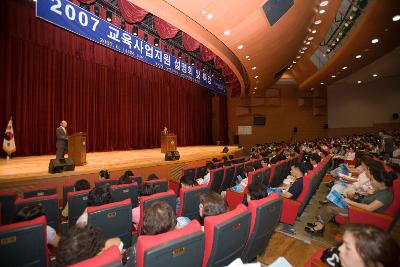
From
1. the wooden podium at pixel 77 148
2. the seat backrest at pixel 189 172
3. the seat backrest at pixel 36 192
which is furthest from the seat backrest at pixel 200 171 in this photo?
the wooden podium at pixel 77 148

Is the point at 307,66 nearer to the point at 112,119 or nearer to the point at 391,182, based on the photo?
the point at 112,119

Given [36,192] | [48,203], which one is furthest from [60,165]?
Result: [48,203]

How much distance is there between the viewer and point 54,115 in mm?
8844

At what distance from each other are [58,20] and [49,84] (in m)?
4.76

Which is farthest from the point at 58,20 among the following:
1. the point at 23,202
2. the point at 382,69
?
the point at 382,69

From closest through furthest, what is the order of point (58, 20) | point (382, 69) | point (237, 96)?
point (58, 20) → point (382, 69) → point (237, 96)

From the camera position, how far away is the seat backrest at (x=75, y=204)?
2.75 metres

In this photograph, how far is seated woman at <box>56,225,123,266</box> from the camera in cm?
122

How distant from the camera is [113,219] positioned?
2.10 m

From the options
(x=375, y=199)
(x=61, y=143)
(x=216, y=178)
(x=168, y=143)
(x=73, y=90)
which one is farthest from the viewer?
(x=73, y=90)

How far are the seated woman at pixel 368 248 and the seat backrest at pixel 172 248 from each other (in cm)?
80

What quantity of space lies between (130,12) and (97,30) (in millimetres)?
1065

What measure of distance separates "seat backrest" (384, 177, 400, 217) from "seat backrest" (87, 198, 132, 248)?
2.83 m

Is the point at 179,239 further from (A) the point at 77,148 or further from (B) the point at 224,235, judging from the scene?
(A) the point at 77,148
